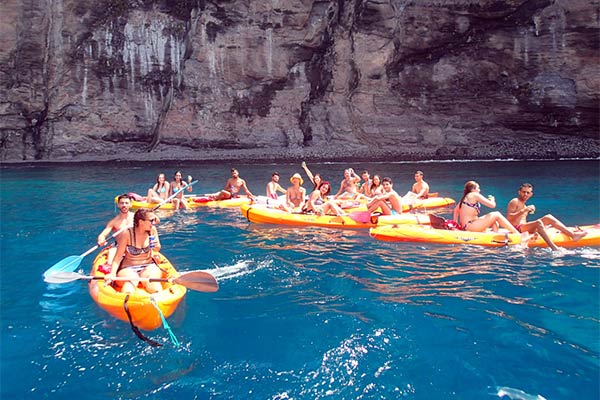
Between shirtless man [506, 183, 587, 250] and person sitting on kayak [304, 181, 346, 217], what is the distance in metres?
3.34

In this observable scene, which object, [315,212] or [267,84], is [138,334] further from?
[267,84]

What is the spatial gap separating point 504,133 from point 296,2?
14878 millimetres

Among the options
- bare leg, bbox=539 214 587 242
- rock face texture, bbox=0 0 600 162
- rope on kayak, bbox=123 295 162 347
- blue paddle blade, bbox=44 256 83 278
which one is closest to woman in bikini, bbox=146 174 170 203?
blue paddle blade, bbox=44 256 83 278

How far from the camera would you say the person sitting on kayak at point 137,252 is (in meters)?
5.00

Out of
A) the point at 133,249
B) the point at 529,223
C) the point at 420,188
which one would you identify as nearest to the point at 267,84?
the point at 420,188

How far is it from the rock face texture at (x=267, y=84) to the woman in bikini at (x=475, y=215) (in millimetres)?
19921

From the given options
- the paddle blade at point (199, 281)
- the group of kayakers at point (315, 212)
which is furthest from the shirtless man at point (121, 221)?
the paddle blade at point (199, 281)

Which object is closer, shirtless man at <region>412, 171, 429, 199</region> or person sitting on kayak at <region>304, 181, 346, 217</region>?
person sitting on kayak at <region>304, 181, 346, 217</region>

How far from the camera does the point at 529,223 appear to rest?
7.25 m

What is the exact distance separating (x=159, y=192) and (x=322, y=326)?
9083 millimetres

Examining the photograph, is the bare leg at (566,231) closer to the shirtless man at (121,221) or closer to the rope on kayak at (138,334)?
the rope on kayak at (138,334)

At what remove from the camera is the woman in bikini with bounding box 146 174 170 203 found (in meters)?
11.9

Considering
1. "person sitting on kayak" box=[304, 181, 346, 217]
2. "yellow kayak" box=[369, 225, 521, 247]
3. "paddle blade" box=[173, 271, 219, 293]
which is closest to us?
"paddle blade" box=[173, 271, 219, 293]

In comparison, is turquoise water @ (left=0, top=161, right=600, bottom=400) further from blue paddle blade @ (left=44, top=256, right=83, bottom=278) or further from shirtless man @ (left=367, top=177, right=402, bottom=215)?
shirtless man @ (left=367, top=177, right=402, bottom=215)
